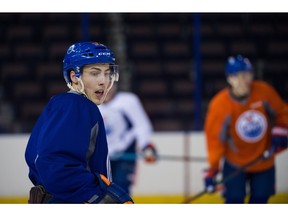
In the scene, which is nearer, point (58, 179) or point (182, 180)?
point (58, 179)

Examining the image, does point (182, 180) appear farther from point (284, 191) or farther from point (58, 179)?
point (58, 179)

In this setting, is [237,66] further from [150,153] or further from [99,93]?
[99,93]

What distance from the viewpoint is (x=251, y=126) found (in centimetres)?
448

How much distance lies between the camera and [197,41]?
18.5ft

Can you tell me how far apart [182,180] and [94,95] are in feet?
9.74

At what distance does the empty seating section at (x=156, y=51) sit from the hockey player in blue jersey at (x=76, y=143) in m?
3.23

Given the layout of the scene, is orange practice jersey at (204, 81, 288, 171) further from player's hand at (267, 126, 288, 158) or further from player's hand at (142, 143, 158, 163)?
player's hand at (142, 143, 158, 163)

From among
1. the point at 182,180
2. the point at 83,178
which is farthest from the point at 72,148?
the point at 182,180

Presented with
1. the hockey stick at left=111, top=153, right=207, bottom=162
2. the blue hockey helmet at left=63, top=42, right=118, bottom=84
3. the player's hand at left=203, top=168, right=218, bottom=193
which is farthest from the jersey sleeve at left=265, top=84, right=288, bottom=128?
the blue hockey helmet at left=63, top=42, right=118, bottom=84

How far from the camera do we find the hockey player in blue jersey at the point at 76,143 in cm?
205

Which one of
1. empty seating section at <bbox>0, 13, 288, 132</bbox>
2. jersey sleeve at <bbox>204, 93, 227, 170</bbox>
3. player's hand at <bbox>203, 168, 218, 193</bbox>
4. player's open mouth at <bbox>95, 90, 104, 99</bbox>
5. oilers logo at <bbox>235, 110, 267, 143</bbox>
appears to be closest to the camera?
player's open mouth at <bbox>95, 90, 104, 99</bbox>

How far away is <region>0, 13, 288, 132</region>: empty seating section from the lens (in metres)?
5.58

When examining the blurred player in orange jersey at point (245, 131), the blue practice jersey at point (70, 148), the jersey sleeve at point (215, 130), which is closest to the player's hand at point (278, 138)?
the blurred player in orange jersey at point (245, 131)

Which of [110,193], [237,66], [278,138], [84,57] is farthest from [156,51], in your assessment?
[110,193]
